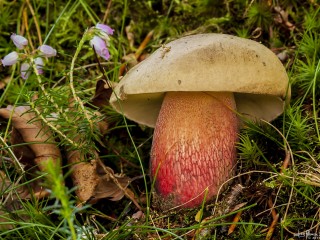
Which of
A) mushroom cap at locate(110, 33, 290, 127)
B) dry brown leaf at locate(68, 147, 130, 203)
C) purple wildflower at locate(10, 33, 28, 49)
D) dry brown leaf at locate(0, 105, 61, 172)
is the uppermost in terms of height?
purple wildflower at locate(10, 33, 28, 49)

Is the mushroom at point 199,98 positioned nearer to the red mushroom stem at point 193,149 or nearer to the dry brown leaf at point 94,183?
the red mushroom stem at point 193,149

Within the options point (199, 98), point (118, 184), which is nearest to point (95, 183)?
point (118, 184)

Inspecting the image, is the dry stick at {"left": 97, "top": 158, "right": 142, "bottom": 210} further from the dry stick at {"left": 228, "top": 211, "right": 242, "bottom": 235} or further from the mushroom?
the dry stick at {"left": 228, "top": 211, "right": 242, "bottom": 235}

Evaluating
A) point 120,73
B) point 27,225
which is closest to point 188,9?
point 120,73

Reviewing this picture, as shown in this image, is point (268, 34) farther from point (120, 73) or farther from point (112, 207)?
point (112, 207)

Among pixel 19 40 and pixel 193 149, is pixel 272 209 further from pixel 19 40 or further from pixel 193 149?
pixel 19 40

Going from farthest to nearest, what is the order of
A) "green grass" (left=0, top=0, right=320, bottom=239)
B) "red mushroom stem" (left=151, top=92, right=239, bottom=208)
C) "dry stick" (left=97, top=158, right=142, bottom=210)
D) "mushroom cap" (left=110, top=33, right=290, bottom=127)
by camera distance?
"dry stick" (left=97, top=158, right=142, bottom=210), "red mushroom stem" (left=151, top=92, right=239, bottom=208), "green grass" (left=0, top=0, right=320, bottom=239), "mushroom cap" (left=110, top=33, right=290, bottom=127)

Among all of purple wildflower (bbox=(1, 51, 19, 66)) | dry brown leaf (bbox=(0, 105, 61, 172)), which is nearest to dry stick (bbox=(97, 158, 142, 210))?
dry brown leaf (bbox=(0, 105, 61, 172))

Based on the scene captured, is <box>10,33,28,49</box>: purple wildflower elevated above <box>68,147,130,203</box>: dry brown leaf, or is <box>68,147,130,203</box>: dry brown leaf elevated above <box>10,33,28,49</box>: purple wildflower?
<box>10,33,28,49</box>: purple wildflower
